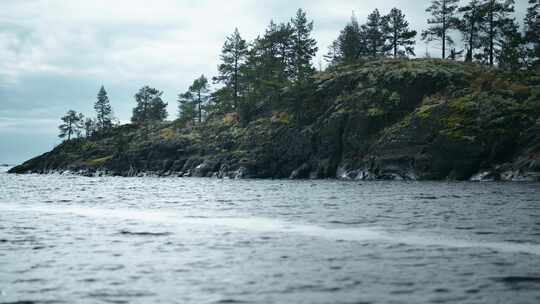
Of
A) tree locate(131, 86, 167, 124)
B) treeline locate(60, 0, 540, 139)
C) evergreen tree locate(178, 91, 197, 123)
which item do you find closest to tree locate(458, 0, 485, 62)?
treeline locate(60, 0, 540, 139)

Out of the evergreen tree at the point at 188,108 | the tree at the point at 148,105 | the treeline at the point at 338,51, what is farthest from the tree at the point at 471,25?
the tree at the point at 148,105

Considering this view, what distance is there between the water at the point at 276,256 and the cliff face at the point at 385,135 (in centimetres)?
3204

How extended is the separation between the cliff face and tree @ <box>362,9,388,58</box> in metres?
13.3

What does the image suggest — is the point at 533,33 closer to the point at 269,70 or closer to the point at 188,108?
the point at 269,70

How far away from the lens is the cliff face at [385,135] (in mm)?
55156

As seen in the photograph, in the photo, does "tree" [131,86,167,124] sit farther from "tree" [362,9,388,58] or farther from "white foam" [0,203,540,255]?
"white foam" [0,203,540,255]

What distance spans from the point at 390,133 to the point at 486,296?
56.1 m

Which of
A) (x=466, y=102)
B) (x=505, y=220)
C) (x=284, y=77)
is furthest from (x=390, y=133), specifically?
(x=505, y=220)

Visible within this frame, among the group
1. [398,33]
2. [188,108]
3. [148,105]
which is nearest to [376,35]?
[398,33]

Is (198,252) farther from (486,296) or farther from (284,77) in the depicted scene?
(284,77)

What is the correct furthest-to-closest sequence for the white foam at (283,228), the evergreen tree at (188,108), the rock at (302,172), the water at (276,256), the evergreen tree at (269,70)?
the evergreen tree at (188,108), the evergreen tree at (269,70), the rock at (302,172), the white foam at (283,228), the water at (276,256)

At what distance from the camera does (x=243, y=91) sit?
360 ft

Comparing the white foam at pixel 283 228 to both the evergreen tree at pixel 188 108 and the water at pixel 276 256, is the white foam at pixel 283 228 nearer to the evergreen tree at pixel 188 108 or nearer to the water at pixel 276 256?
the water at pixel 276 256

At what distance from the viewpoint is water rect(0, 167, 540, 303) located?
368 inches
